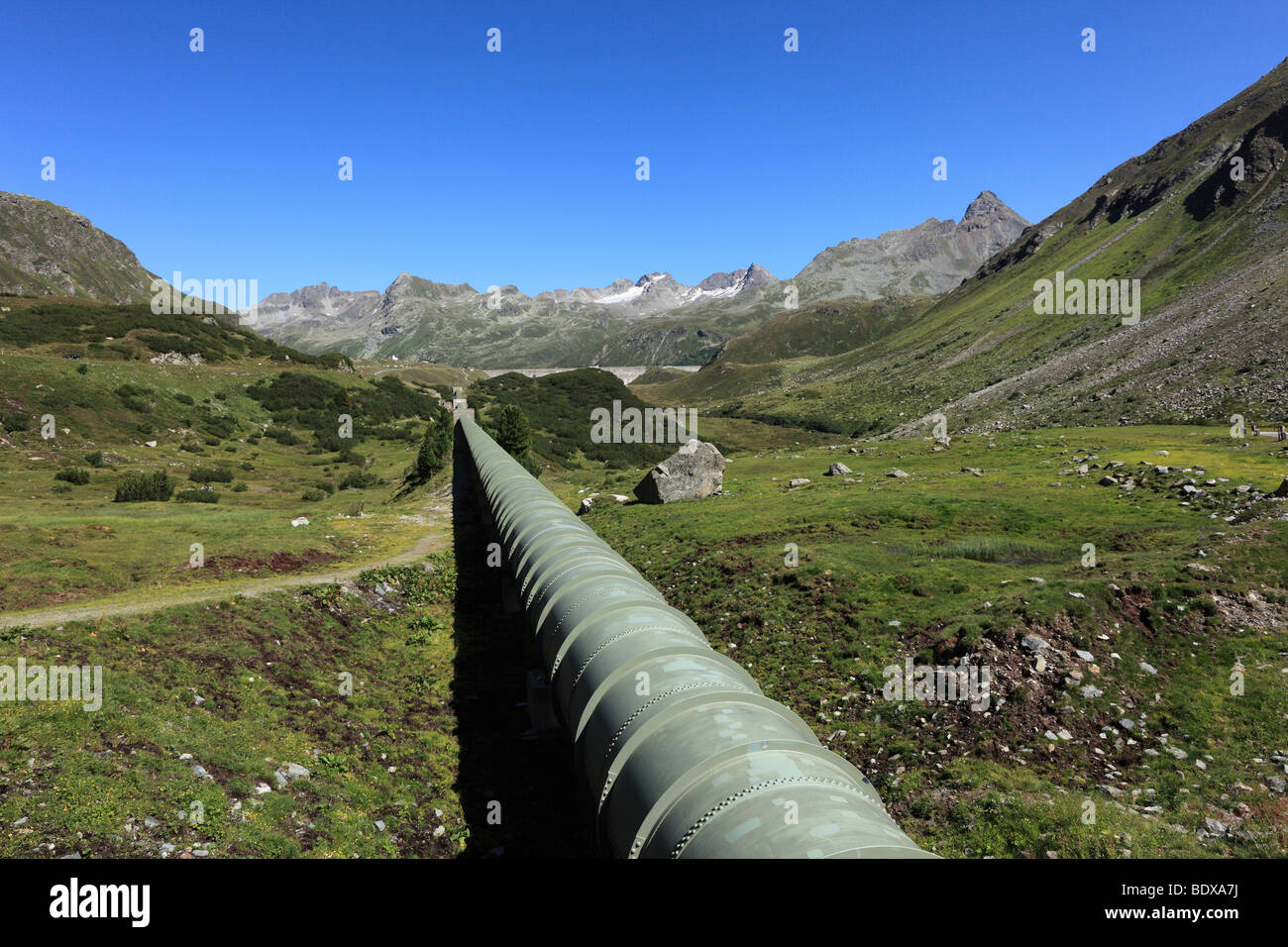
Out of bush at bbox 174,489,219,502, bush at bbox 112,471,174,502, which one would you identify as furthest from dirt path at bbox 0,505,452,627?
bush at bbox 112,471,174,502

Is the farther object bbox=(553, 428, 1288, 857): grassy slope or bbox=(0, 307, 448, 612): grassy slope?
bbox=(0, 307, 448, 612): grassy slope

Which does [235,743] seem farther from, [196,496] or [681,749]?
[196,496]

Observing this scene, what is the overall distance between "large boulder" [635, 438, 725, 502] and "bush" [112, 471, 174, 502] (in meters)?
28.4

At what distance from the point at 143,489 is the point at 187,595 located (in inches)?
916

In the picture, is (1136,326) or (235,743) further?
(1136,326)

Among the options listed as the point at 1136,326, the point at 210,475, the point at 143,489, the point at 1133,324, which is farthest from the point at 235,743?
the point at 1133,324

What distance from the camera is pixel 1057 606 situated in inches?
595

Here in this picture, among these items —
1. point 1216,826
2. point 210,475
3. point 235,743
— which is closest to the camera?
point 1216,826

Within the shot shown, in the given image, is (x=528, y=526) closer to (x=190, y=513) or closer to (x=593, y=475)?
(x=190, y=513)

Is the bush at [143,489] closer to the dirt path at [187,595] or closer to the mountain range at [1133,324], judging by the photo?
the dirt path at [187,595]

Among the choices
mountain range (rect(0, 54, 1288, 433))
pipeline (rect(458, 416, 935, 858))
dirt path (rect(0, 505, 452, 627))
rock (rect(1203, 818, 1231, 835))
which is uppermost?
mountain range (rect(0, 54, 1288, 433))

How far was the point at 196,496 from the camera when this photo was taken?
3728cm

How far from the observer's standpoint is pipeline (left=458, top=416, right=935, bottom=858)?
181 inches

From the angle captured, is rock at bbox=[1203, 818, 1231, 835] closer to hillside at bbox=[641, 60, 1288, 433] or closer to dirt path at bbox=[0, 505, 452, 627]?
dirt path at bbox=[0, 505, 452, 627]
